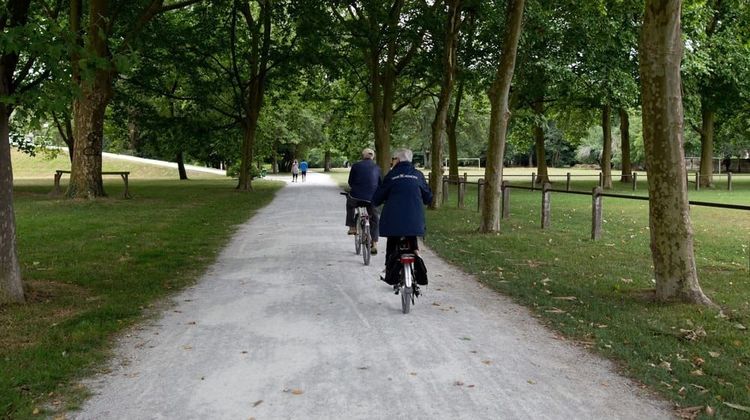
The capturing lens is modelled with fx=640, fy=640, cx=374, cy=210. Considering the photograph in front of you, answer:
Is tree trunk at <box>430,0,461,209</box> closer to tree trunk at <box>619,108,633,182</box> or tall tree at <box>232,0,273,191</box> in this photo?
tall tree at <box>232,0,273,191</box>

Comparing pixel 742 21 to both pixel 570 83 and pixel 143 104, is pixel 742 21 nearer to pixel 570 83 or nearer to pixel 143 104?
pixel 570 83

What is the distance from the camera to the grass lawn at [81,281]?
448 cm

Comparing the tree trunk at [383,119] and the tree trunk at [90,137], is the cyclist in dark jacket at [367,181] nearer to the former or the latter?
the tree trunk at [90,137]

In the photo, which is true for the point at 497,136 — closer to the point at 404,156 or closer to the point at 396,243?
the point at 404,156

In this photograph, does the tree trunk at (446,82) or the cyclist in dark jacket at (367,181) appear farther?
the tree trunk at (446,82)

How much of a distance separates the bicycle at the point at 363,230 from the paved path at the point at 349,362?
4.94ft

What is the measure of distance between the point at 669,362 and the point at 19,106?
6220mm

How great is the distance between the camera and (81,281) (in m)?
8.03

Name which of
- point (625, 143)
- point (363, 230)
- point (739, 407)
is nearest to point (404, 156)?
point (363, 230)

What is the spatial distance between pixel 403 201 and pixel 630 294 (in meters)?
2.98

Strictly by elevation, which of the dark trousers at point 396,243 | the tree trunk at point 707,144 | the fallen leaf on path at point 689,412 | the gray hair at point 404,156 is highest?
the tree trunk at point 707,144

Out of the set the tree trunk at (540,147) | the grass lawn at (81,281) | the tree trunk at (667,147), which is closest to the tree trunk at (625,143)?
the tree trunk at (540,147)

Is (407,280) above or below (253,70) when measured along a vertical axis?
below

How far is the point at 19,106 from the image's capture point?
20.2 feet
